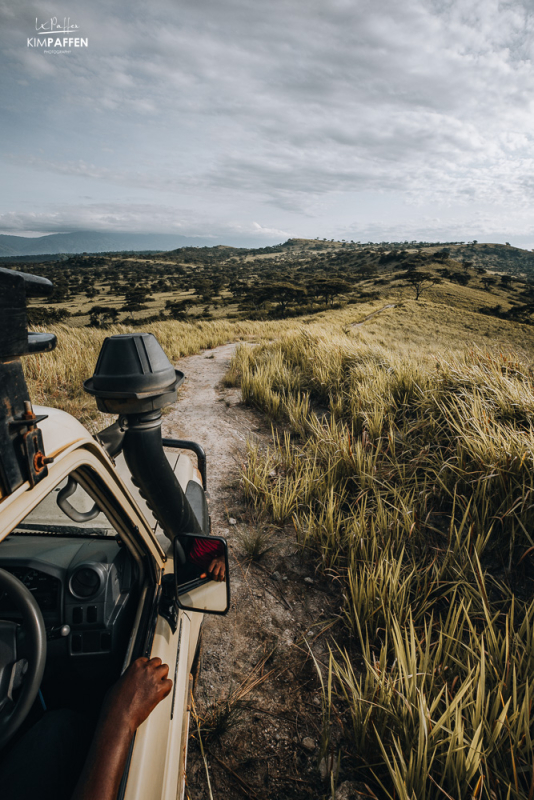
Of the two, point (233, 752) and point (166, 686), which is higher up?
point (166, 686)

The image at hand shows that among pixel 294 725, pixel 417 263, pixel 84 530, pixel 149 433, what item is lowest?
pixel 294 725

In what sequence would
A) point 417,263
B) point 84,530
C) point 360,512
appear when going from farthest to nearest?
Answer: point 417,263 < point 360,512 < point 84,530

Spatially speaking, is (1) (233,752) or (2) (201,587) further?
(1) (233,752)

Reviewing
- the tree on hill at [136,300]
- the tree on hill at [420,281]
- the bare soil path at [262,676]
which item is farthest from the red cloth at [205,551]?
the tree on hill at [420,281]

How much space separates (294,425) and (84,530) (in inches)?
139

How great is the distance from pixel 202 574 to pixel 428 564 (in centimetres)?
191

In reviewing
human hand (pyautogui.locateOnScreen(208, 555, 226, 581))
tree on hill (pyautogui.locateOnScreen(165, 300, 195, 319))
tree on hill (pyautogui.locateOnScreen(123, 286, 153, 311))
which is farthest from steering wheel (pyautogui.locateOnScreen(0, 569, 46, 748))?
A: tree on hill (pyautogui.locateOnScreen(123, 286, 153, 311))

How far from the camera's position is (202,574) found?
4.04 feet

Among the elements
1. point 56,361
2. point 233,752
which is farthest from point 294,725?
point 56,361

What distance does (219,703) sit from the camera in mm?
1788

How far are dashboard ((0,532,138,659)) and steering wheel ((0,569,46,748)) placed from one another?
0.60 feet

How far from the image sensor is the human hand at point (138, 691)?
0.92 meters

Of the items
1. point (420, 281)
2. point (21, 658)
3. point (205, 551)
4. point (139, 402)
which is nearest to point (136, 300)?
point (420, 281)

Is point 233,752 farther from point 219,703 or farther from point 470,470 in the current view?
point 470,470
